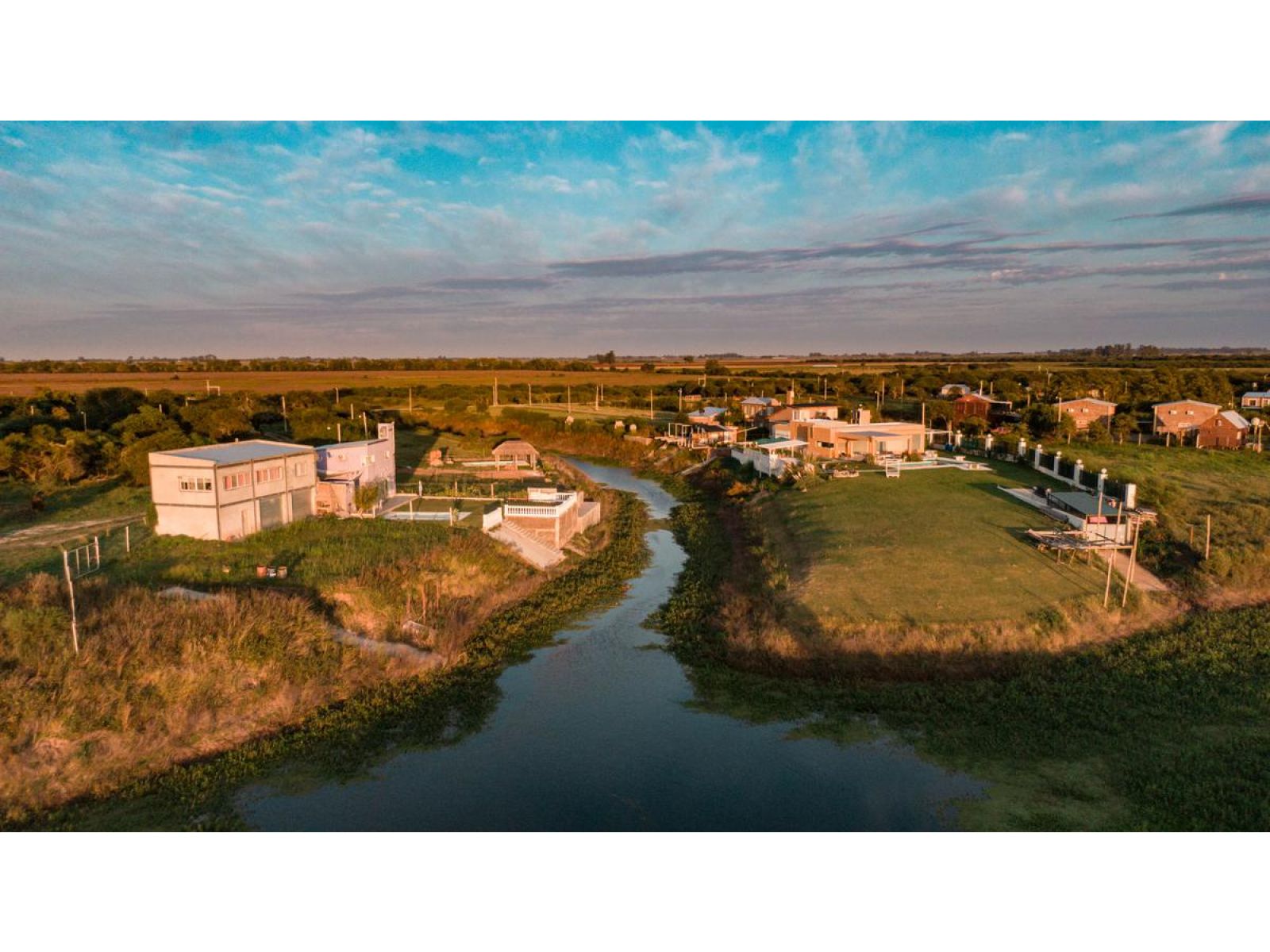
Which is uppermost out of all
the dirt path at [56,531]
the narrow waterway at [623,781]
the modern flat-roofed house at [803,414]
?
the modern flat-roofed house at [803,414]

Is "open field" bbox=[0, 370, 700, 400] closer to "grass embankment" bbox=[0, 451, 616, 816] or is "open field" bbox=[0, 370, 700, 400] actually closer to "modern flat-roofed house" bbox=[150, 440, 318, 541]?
"modern flat-roofed house" bbox=[150, 440, 318, 541]

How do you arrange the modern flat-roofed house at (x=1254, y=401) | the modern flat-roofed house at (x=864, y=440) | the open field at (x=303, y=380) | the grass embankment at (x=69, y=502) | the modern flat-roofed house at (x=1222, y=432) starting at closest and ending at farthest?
the grass embankment at (x=69, y=502) → the modern flat-roofed house at (x=864, y=440) → the modern flat-roofed house at (x=1222, y=432) → the modern flat-roofed house at (x=1254, y=401) → the open field at (x=303, y=380)

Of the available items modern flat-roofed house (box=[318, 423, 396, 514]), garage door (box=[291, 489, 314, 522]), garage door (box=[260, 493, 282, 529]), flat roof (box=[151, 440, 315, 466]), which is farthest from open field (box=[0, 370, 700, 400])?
garage door (box=[260, 493, 282, 529])

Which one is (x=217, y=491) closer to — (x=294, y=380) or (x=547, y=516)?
(x=547, y=516)

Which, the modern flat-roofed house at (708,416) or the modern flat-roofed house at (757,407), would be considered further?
the modern flat-roofed house at (757,407)

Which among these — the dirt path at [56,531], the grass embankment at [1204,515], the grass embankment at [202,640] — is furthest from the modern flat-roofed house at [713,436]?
the dirt path at [56,531]

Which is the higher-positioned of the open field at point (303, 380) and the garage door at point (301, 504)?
the open field at point (303, 380)

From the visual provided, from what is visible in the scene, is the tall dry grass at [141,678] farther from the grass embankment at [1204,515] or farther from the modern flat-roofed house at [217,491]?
the grass embankment at [1204,515]

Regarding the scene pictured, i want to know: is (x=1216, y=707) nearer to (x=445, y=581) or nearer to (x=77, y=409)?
(x=445, y=581)
